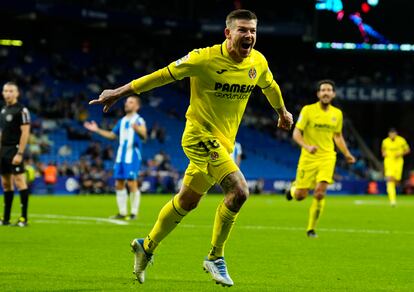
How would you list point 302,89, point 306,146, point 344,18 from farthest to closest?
point 302,89
point 344,18
point 306,146

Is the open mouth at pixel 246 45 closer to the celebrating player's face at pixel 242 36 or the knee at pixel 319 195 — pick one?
the celebrating player's face at pixel 242 36

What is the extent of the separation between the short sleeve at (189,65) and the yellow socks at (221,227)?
4.02 feet

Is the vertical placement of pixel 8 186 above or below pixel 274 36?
below

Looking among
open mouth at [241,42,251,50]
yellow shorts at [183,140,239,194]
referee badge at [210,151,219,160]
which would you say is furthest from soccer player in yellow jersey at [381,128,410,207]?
open mouth at [241,42,251,50]

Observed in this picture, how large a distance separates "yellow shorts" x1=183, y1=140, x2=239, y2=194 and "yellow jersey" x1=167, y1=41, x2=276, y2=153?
0.08 metres

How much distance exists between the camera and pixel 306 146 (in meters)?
14.1

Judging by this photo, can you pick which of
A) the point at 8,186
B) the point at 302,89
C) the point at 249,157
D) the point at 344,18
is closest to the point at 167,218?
the point at 8,186

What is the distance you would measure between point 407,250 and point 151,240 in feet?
16.5

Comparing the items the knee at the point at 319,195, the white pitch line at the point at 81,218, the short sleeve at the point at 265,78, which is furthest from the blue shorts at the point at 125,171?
Result: the short sleeve at the point at 265,78

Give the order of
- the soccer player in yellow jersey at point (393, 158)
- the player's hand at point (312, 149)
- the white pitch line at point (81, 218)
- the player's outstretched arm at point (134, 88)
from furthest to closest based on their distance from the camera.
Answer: the soccer player in yellow jersey at point (393, 158) < the white pitch line at point (81, 218) < the player's hand at point (312, 149) < the player's outstretched arm at point (134, 88)

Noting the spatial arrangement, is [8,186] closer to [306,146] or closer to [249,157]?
[306,146]

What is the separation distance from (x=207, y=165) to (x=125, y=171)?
33.1 feet

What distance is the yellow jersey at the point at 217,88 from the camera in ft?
26.3

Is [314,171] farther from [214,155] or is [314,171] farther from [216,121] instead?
[214,155]
